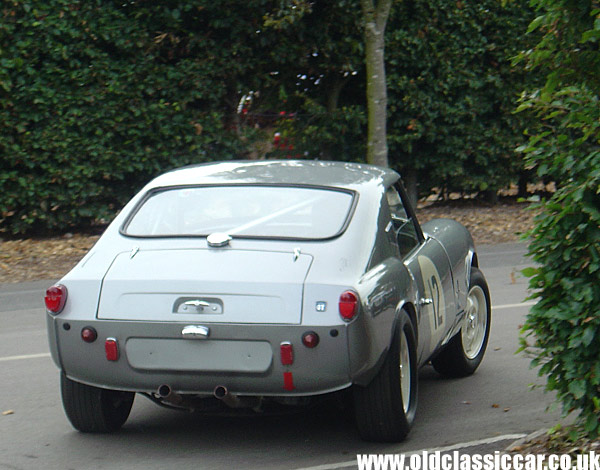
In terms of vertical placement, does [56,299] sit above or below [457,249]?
above

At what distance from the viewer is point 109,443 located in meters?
5.75

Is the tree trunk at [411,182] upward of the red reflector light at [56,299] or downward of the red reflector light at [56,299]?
downward

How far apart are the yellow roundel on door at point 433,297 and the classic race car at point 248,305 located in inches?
1.2

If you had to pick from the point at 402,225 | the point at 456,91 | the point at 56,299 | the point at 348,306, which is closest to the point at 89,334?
the point at 56,299

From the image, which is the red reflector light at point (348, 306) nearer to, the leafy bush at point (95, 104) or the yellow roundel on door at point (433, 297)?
the yellow roundel on door at point (433, 297)

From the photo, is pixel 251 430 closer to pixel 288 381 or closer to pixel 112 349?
pixel 288 381

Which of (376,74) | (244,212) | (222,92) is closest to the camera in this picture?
(244,212)

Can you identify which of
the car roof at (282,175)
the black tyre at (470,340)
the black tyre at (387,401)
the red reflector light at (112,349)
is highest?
the car roof at (282,175)

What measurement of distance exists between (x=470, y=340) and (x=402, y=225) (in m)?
1.54

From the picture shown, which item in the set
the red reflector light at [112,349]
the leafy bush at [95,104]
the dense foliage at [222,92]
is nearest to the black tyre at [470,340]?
the red reflector light at [112,349]

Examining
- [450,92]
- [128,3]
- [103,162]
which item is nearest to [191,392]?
[103,162]

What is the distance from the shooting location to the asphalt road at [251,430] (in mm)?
5473

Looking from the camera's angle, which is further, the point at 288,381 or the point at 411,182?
the point at 411,182

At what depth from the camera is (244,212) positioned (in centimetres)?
597
